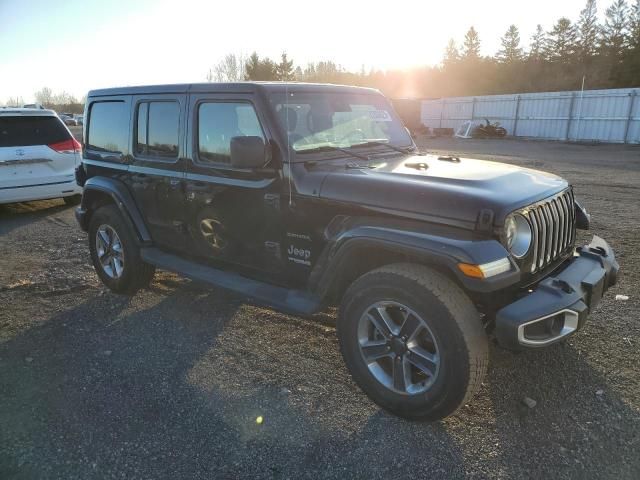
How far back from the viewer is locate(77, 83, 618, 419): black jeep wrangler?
8.66 ft

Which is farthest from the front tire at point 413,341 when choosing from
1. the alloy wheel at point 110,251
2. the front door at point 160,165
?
the alloy wheel at point 110,251

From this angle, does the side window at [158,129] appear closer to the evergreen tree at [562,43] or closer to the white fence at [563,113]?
the white fence at [563,113]

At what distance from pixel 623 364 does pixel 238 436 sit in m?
2.76

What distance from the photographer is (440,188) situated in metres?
2.82

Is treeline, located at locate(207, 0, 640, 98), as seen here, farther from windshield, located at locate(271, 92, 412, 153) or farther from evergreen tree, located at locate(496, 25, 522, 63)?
windshield, located at locate(271, 92, 412, 153)

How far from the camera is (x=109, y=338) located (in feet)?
13.5

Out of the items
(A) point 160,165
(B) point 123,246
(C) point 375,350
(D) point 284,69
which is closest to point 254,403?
(C) point 375,350

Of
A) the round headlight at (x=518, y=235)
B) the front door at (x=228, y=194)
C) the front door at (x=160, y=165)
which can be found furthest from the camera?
the front door at (x=160, y=165)

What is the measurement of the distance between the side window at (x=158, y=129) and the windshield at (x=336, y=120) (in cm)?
113

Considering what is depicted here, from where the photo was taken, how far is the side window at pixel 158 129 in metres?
4.18

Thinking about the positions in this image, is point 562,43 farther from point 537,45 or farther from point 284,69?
point 284,69

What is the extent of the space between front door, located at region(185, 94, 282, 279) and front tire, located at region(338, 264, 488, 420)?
93 centimetres

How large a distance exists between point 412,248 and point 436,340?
53 cm

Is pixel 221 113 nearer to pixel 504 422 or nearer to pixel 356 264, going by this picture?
pixel 356 264
